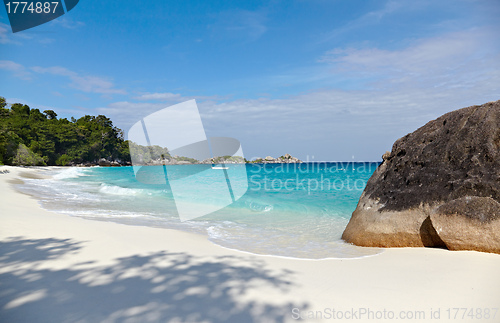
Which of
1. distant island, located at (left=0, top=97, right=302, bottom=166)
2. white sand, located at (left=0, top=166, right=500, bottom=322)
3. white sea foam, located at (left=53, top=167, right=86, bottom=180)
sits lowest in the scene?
white sand, located at (left=0, top=166, right=500, bottom=322)

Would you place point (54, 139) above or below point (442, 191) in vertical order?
above

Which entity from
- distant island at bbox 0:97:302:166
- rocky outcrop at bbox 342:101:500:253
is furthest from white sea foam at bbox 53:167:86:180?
rocky outcrop at bbox 342:101:500:253

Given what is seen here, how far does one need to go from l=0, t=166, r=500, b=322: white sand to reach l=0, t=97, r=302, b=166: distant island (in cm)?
3821

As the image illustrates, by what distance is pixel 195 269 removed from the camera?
3912mm

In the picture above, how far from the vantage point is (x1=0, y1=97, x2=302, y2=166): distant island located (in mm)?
48094

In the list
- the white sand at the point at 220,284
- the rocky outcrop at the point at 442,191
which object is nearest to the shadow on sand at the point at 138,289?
the white sand at the point at 220,284

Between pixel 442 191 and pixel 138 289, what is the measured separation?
5.07 m

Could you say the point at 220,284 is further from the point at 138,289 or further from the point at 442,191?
the point at 442,191

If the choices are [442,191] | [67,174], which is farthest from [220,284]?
[67,174]

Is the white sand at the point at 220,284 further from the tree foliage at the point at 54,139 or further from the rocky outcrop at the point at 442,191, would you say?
the tree foliage at the point at 54,139

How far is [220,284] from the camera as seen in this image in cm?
338

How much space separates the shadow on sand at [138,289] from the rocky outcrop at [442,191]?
8.82 feet

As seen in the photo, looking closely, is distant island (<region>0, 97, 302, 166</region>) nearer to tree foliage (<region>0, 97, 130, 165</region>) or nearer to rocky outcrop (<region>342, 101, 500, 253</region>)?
tree foliage (<region>0, 97, 130, 165</region>)

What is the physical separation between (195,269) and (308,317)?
5.88ft
